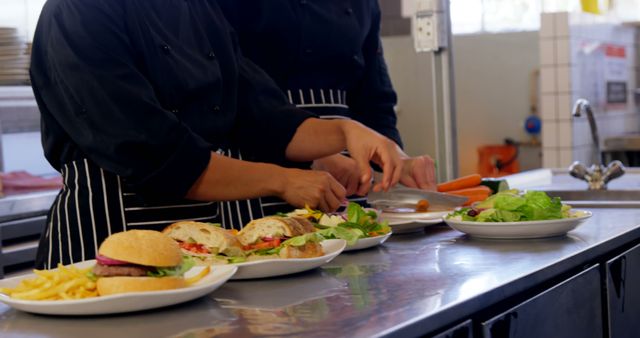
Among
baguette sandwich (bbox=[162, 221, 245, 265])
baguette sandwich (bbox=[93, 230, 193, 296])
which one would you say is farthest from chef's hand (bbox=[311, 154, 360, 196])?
baguette sandwich (bbox=[93, 230, 193, 296])

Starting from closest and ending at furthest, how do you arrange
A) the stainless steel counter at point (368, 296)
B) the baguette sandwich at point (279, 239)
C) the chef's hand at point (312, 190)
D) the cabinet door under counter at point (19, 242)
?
the stainless steel counter at point (368, 296) < the baguette sandwich at point (279, 239) < the chef's hand at point (312, 190) < the cabinet door under counter at point (19, 242)

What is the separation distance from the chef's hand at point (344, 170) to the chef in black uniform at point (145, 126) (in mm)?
123

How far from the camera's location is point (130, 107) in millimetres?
1948

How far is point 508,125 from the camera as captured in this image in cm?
756

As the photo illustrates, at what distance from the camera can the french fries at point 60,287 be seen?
135 centimetres

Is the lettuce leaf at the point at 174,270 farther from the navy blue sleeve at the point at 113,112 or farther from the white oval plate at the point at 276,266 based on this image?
the navy blue sleeve at the point at 113,112

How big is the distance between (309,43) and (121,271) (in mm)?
1439

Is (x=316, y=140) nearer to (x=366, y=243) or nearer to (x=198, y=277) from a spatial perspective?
(x=366, y=243)

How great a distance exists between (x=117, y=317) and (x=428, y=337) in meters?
0.43

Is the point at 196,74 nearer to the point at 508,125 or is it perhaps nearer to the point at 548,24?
the point at 548,24

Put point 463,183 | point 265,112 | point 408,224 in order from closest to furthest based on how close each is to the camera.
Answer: point 408,224 < point 265,112 < point 463,183

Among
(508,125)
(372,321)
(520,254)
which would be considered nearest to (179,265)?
(372,321)

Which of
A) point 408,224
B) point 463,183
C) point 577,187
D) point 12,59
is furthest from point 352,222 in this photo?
point 12,59

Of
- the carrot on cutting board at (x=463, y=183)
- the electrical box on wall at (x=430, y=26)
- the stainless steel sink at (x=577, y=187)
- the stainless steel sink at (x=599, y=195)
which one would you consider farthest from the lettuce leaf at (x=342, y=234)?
the stainless steel sink at (x=599, y=195)
